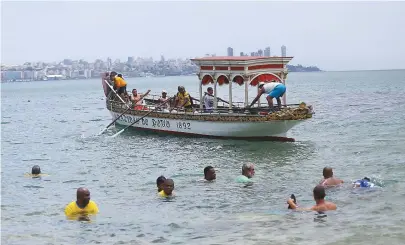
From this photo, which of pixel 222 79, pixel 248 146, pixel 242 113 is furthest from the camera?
pixel 222 79

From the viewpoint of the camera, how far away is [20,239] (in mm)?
15039

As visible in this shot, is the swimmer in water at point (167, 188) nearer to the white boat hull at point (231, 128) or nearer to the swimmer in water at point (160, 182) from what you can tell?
the swimmer in water at point (160, 182)

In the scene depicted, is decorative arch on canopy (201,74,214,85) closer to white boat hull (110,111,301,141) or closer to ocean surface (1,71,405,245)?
white boat hull (110,111,301,141)

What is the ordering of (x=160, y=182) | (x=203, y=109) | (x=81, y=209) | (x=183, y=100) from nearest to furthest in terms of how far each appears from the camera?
(x=81, y=209) → (x=160, y=182) → (x=203, y=109) → (x=183, y=100)

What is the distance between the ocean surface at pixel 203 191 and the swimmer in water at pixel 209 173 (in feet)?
0.77

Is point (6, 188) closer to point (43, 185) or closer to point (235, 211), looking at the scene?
point (43, 185)

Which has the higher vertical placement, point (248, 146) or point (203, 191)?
point (248, 146)

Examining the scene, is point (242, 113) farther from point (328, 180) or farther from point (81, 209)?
point (81, 209)

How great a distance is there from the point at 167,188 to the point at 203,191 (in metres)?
1.48

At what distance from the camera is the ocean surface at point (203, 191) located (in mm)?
14906

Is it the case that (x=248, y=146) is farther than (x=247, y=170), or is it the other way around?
(x=248, y=146)

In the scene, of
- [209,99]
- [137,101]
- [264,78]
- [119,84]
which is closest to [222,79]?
[209,99]

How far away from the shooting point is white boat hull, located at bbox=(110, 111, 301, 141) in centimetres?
2939

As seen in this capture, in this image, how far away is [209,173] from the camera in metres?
20.8
